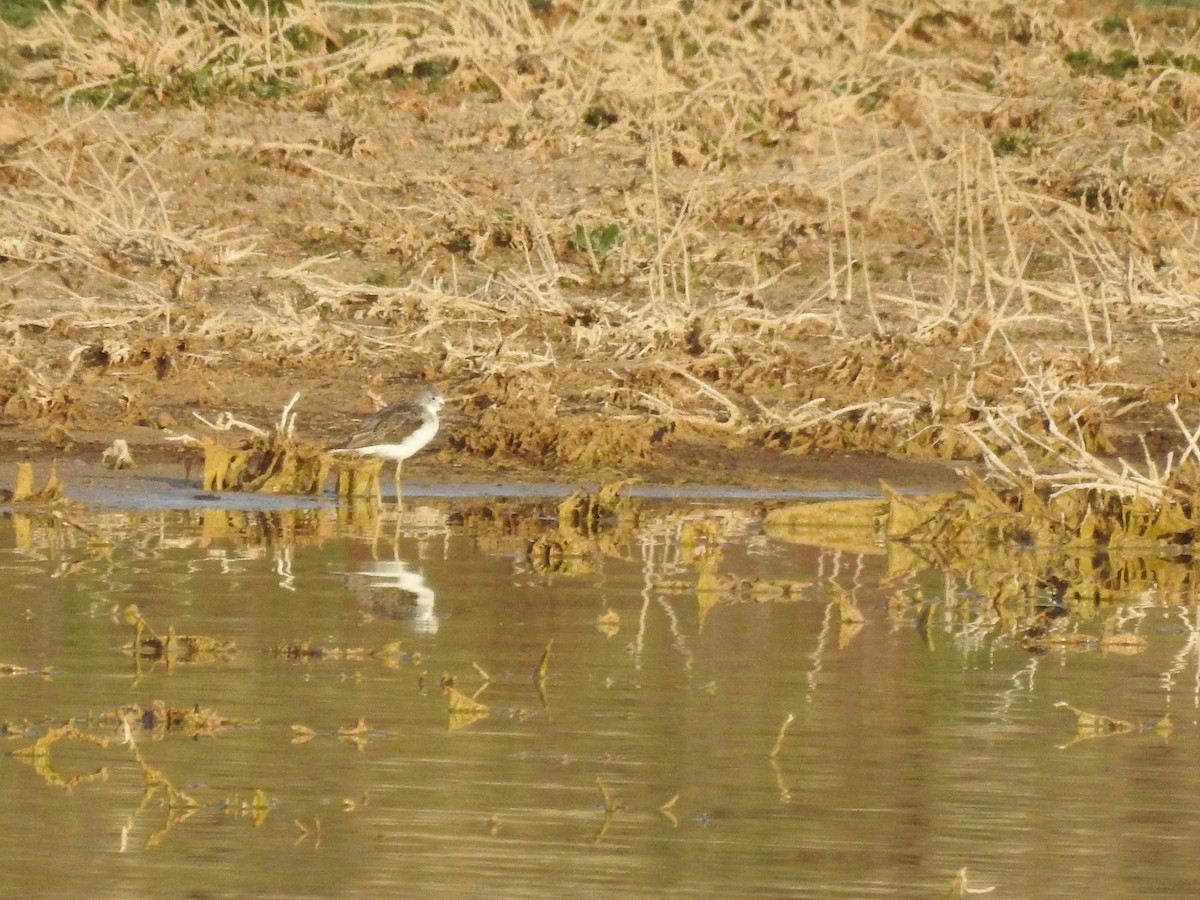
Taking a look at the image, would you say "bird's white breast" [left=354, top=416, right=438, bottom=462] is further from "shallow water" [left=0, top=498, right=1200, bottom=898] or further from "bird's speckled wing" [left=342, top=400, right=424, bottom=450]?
"shallow water" [left=0, top=498, right=1200, bottom=898]

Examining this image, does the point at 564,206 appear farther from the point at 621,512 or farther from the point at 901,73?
the point at 621,512

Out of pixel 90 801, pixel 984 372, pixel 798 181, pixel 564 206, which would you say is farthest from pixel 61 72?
pixel 90 801

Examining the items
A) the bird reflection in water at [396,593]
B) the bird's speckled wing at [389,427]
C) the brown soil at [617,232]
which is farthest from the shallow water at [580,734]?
the brown soil at [617,232]

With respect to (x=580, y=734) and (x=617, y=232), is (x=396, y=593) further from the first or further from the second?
(x=617, y=232)

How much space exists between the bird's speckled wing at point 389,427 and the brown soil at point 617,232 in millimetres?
1082

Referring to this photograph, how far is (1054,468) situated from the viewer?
14.8 metres

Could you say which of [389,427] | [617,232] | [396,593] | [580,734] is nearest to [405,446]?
[389,427]

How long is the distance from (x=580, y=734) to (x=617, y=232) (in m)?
12.2

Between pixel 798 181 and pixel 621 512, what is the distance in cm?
802

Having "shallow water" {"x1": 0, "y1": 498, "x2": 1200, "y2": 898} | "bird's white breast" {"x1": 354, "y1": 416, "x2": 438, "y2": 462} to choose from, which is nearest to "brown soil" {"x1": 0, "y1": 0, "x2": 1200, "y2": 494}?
"bird's white breast" {"x1": 354, "y1": 416, "x2": 438, "y2": 462}

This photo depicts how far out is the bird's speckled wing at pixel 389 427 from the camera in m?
13.9

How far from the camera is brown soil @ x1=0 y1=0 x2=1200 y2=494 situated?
1595 cm

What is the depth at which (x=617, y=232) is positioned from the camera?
1980cm

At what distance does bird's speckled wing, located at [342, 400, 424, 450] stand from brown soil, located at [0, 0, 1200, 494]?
1.08 m
